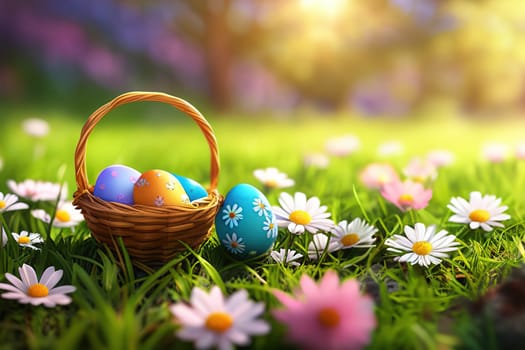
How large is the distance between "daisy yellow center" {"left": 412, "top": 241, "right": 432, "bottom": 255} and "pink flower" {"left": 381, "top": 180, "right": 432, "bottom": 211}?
20 centimetres

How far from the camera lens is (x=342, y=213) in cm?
147

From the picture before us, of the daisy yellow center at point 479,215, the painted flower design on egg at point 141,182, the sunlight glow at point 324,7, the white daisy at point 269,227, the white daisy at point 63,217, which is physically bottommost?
the white daisy at point 269,227

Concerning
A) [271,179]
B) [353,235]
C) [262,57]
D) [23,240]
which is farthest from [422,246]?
[262,57]

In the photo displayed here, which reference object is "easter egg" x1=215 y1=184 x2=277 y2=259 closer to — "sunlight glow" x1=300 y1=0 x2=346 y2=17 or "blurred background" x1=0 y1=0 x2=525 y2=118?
"blurred background" x1=0 y1=0 x2=525 y2=118

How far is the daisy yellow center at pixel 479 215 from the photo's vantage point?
1.25 m

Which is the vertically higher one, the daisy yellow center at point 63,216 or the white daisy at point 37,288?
the daisy yellow center at point 63,216

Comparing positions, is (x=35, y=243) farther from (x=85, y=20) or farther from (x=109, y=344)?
(x=85, y=20)

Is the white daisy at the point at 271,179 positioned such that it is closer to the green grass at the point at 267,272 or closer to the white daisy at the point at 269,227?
the green grass at the point at 267,272

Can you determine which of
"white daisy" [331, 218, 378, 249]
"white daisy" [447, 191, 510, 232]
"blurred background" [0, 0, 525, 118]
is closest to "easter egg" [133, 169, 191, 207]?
"white daisy" [331, 218, 378, 249]

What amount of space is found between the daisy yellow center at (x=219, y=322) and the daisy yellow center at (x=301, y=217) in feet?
1.42

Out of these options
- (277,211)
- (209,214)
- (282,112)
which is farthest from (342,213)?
(282,112)

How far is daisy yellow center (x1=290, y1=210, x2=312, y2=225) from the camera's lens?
124 centimetres

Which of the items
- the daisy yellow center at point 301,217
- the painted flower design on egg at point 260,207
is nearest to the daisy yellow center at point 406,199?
the daisy yellow center at point 301,217

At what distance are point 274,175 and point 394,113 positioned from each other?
325 cm
